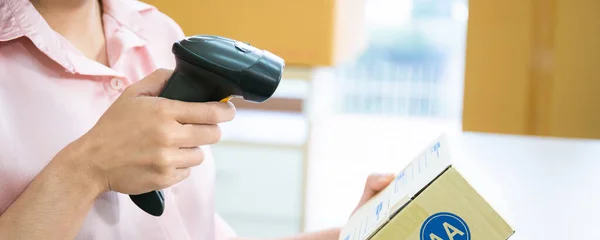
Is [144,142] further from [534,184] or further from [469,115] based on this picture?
[534,184]

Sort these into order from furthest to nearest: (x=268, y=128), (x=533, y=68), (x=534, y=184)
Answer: (x=268, y=128)
(x=534, y=184)
(x=533, y=68)

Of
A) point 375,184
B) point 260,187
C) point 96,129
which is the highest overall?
point 96,129

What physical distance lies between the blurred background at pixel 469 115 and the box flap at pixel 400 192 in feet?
0.92

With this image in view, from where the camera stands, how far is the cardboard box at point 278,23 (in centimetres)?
128

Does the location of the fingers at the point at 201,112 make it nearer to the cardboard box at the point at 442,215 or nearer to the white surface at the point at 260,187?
the cardboard box at the point at 442,215

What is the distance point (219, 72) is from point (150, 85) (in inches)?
3.3

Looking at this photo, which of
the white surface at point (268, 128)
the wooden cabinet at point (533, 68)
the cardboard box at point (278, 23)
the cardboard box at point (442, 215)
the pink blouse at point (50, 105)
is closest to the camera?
the cardboard box at point (442, 215)

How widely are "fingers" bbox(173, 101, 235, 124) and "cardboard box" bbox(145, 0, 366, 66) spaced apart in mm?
749

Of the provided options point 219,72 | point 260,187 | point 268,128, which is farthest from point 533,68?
point 219,72

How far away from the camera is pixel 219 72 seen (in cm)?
53

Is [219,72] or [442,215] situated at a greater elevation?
[219,72]

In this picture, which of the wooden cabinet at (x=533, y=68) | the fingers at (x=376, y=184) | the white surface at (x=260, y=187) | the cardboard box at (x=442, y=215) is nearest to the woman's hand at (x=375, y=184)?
the fingers at (x=376, y=184)

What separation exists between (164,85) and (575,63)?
892 mm

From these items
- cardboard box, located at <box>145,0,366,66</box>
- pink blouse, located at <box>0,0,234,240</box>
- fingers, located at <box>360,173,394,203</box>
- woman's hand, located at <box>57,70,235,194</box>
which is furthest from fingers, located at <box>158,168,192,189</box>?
cardboard box, located at <box>145,0,366,66</box>
